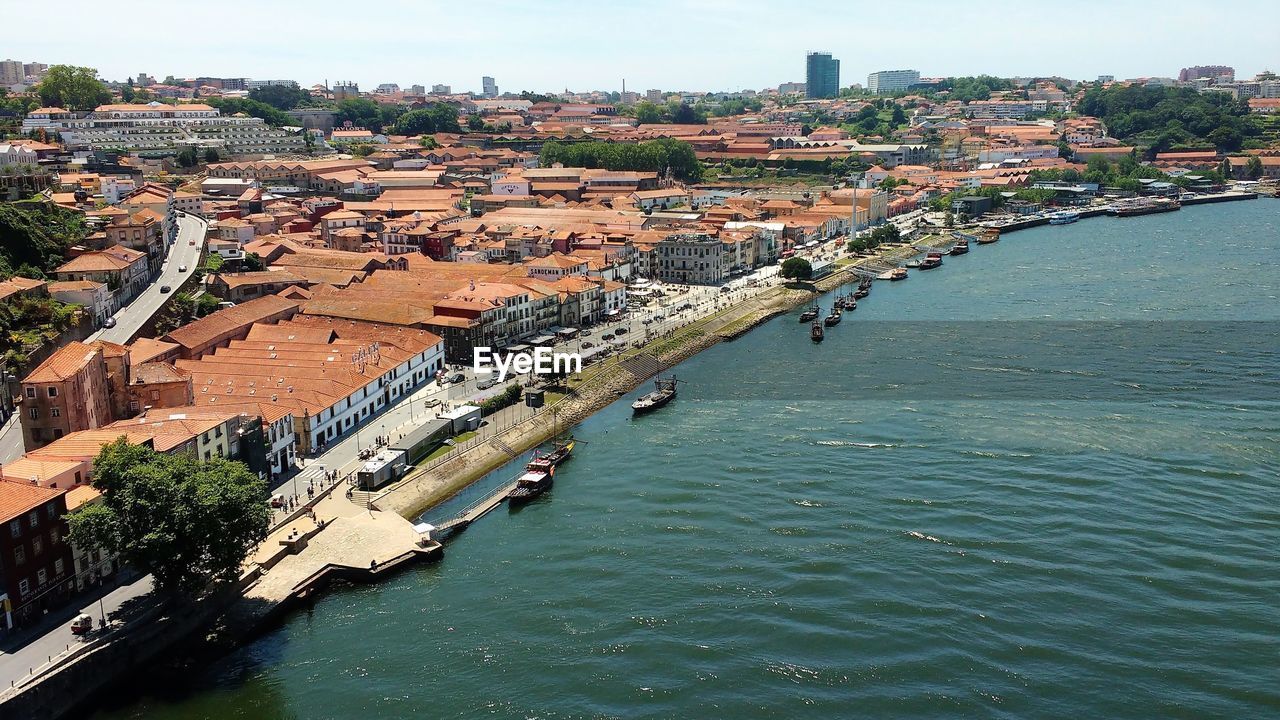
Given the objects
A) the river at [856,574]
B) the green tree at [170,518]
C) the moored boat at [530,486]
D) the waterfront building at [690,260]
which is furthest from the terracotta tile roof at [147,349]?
the waterfront building at [690,260]

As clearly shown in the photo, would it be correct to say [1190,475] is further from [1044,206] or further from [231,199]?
[1044,206]

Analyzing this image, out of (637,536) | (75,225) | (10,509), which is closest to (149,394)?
(10,509)

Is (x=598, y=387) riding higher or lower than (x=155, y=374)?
lower

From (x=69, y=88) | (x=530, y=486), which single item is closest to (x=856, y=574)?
(x=530, y=486)

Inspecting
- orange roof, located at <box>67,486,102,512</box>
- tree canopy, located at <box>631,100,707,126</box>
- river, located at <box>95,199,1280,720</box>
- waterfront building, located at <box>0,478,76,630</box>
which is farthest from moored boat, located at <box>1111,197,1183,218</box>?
waterfront building, located at <box>0,478,76,630</box>

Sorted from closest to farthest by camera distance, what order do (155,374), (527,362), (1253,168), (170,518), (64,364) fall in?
(170,518), (64,364), (155,374), (527,362), (1253,168)

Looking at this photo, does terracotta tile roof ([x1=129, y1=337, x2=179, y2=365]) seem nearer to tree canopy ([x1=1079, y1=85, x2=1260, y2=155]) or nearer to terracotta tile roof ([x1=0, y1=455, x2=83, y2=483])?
terracotta tile roof ([x1=0, y1=455, x2=83, y2=483])

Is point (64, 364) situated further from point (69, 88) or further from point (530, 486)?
point (69, 88)
